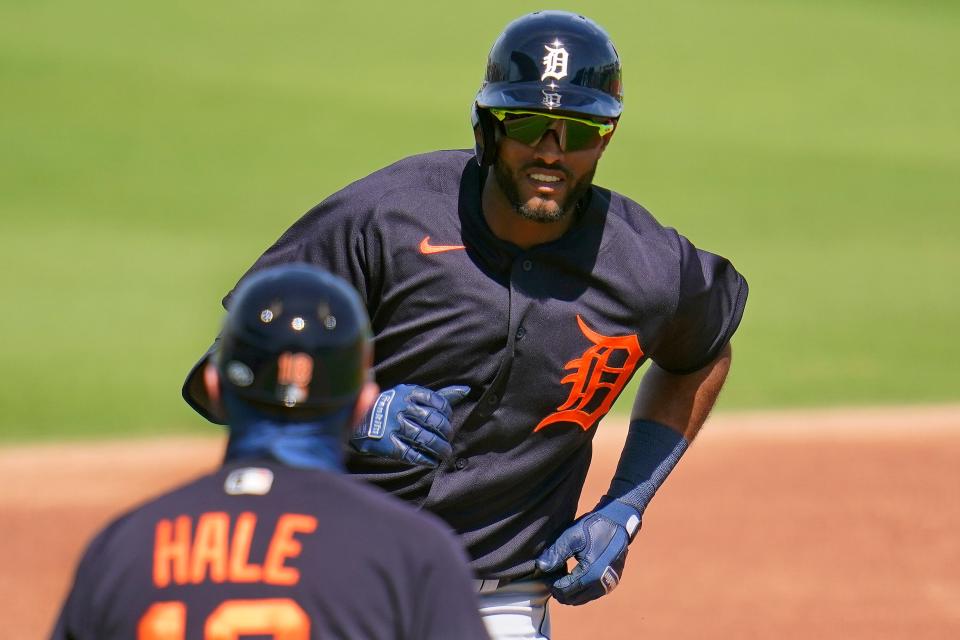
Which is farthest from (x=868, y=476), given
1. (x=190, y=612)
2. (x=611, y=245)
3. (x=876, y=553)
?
(x=190, y=612)

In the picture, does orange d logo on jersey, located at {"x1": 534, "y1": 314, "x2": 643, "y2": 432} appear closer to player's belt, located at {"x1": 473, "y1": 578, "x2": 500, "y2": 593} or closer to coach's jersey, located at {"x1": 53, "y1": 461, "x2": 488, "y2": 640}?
player's belt, located at {"x1": 473, "y1": 578, "x2": 500, "y2": 593}

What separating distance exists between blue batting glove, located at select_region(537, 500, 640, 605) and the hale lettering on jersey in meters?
1.89

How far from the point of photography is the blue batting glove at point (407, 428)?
3.73m

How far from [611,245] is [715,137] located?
16064 mm

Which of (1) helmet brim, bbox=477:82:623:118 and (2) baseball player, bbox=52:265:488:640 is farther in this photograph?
(1) helmet brim, bbox=477:82:623:118

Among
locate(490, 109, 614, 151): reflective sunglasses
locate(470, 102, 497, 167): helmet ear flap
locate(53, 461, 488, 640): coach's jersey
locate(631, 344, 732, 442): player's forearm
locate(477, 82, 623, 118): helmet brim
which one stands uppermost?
locate(477, 82, 623, 118): helmet brim

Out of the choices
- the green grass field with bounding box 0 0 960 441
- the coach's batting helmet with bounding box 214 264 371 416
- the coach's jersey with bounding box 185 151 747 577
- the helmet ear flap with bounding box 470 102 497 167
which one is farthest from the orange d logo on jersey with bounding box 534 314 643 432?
the green grass field with bounding box 0 0 960 441

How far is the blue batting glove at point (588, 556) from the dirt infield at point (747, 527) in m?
3.57

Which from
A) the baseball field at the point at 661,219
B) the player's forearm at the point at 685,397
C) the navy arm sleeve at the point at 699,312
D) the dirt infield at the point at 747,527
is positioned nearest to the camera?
the navy arm sleeve at the point at 699,312

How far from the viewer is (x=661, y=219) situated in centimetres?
1652

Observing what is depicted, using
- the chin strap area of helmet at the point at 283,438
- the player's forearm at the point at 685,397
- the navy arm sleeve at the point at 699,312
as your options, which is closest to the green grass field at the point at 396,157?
the player's forearm at the point at 685,397

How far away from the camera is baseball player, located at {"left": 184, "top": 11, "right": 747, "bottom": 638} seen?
3.99m

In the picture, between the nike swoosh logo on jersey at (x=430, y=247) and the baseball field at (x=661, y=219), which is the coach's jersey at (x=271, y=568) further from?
the baseball field at (x=661, y=219)

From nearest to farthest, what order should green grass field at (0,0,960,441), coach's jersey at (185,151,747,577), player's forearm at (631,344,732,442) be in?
coach's jersey at (185,151,747,577)
player's forearm at (631,344,732,442)
green grass field at (0,0,960,441)
